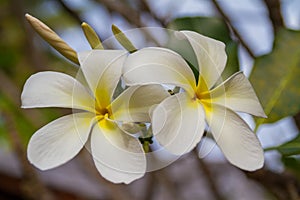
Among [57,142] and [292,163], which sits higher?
[57,142]

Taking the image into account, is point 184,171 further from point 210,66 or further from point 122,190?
point 210,66

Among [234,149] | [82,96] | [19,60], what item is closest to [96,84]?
[82,96]

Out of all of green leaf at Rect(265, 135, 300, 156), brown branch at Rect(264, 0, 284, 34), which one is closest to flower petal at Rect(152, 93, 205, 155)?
green leaf at Rect(265, 135, 300, 156)

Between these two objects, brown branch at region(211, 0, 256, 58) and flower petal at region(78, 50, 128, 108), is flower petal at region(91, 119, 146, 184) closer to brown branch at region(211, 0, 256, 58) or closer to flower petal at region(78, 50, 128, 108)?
flower petal at region(78, 50, 128, 108)

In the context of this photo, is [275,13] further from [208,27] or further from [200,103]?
[200,103]

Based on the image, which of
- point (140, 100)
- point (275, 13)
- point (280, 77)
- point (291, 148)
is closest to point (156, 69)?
point (140, 100)

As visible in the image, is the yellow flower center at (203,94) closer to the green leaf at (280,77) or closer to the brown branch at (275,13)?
the green leaf at (280,77)

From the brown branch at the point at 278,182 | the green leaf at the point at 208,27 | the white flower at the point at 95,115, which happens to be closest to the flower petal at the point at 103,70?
the white flower at the point at 95,115
